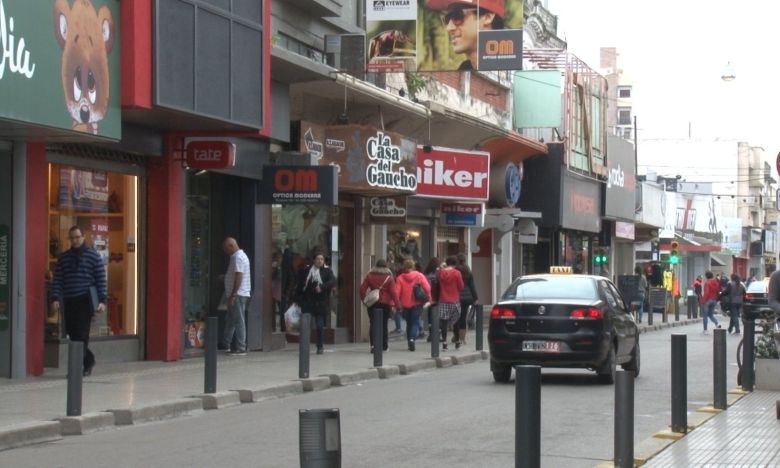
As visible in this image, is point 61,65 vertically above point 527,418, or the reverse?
point 61,65

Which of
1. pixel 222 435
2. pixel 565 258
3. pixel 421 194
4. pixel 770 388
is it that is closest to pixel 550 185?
pixel 565 258

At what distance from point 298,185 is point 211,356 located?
8185 millimetres

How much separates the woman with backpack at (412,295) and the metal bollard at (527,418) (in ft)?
54.9

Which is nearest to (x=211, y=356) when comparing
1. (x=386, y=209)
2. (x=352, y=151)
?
(x=352, y=151)

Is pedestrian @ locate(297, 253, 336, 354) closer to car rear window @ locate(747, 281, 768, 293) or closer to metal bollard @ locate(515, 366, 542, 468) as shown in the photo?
car rear window @ locate(747, 281, 768, 293)

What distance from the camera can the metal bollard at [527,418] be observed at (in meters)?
7.64

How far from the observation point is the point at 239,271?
2116cm

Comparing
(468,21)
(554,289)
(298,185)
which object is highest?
(468,21)

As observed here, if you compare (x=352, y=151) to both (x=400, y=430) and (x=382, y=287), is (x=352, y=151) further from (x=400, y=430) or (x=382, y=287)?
(x=400, y=430)

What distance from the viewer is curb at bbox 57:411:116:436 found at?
12.3m

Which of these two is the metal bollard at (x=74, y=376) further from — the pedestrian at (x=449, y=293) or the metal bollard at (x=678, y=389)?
the pedestrian at (x=449, y=293)

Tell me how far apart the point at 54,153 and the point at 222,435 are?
22.5 feet

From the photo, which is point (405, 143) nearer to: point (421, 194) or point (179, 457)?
point (421, 194)

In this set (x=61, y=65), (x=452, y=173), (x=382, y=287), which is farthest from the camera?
(x=452, y=173)
